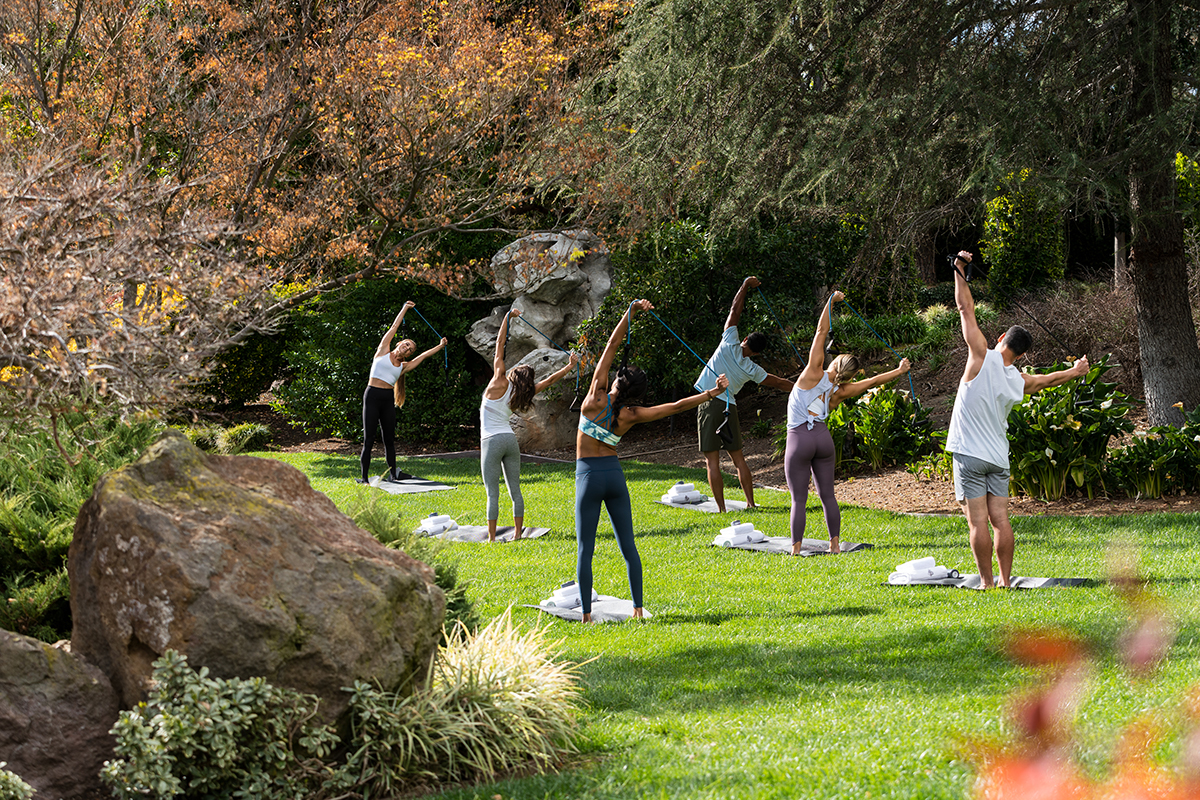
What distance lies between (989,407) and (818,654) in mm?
2146

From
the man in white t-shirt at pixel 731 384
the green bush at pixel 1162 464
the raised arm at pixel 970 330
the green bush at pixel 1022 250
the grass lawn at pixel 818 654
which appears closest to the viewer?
the grass lawn at pixel 818 654

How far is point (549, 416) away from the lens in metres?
16.1

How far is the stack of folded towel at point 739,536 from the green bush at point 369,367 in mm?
9008

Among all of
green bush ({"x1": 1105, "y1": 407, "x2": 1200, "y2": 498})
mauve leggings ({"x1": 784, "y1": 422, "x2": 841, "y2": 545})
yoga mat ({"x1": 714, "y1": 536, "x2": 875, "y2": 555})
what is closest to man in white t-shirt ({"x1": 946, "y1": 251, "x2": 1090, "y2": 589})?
mauve leggings ({"x1": 784, "y1": 422, "x2": 841, "y2": 545})

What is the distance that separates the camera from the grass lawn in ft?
12.3

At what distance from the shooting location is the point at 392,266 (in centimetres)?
1344

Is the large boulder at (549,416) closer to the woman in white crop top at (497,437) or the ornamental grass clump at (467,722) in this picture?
the woman in white crop top at (497,437)

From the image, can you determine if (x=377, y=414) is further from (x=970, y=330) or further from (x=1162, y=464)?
(x=1162, y=464)

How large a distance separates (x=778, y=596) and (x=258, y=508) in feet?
13.2

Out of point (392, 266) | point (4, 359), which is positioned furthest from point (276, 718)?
point (392, 266)

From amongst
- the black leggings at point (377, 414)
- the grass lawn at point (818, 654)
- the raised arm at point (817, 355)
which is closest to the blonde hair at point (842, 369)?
the raised arm at point (817, 355)

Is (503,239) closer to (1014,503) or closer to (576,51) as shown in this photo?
(576,51)

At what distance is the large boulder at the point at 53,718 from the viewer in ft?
11.8

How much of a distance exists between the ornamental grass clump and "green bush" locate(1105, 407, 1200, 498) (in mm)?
6989
